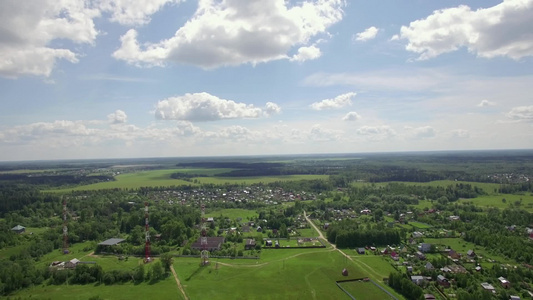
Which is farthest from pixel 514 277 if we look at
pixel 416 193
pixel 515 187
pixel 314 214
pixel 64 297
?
pixel 515 187

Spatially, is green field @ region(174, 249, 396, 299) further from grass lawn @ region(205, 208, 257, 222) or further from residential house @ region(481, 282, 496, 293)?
grass lawn @ region(205, 208, 257, 222)

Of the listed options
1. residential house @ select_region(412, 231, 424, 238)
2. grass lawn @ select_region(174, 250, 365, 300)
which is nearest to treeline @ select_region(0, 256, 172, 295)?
grass lawn @ select_region(174, 250, 365, 300)

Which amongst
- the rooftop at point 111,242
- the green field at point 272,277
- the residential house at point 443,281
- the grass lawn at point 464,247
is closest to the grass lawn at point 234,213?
the rooftop at point 111,242

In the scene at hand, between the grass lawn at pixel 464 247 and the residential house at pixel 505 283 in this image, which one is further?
the grass lawn at pixel 464 247

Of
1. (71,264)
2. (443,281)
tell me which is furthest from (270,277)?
(71,264)

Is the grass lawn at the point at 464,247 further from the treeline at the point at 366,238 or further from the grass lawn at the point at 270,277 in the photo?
the grass lawn at the point at 270,277

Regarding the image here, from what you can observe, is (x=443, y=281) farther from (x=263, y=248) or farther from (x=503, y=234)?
(x=503, y=234)

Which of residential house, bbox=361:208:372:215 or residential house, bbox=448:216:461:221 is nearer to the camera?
residential house, bbox=448:216:461:221
